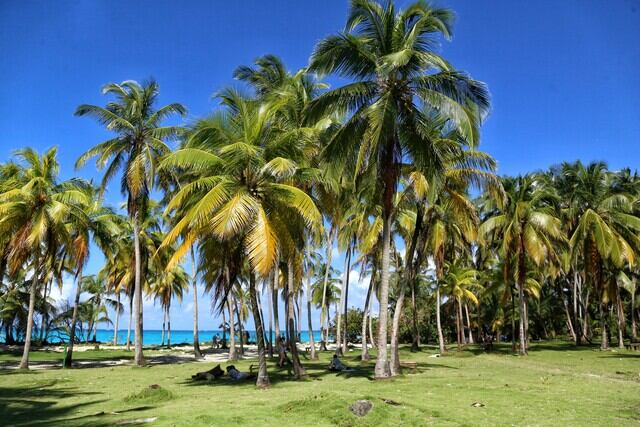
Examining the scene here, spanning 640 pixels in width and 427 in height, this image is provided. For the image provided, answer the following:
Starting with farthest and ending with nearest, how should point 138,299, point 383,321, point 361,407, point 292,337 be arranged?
point 138,299
point 292,337
point 383,321
point 361,407

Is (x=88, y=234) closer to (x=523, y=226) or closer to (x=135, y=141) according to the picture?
(x=135, y=141)

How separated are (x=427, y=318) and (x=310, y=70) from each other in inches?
1685

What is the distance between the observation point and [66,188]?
25.0 meters

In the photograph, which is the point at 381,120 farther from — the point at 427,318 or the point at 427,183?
the point at 427,318

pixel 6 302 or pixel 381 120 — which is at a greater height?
pixel 381 120

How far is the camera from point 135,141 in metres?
27.0

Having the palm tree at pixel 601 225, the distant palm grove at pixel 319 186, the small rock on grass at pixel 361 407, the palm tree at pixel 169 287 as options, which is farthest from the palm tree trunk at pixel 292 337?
the palm tree at pixel 169 287

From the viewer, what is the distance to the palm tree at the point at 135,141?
26094mm

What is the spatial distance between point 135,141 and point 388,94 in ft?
54.8

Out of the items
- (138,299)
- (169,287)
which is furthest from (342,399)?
(169,287)

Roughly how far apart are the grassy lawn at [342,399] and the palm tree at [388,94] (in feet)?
9.95

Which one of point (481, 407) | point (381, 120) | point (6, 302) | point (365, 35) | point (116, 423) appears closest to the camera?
point (116, 423)

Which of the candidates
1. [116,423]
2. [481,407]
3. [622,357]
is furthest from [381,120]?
[622,357]

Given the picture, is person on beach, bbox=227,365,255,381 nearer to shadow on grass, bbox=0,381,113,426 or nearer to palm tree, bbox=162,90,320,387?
palm tree, bbox=162,90,320,387
